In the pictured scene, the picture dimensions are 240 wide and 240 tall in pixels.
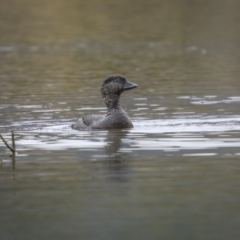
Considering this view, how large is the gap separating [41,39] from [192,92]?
60.4 feet

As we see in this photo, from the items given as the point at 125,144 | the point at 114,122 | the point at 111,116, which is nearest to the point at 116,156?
the point at 125,144

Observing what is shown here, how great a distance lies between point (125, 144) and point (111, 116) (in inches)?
81.0

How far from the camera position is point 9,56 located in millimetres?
33750

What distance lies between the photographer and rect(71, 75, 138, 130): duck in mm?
17266

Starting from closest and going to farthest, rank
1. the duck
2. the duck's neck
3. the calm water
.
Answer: the calm water < the duck < the duck's neck

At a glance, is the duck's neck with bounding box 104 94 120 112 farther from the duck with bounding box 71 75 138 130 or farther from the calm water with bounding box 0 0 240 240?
the calm water with bounding box 0 0 240 240

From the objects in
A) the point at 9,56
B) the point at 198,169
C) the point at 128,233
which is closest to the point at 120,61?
the point at 9,56

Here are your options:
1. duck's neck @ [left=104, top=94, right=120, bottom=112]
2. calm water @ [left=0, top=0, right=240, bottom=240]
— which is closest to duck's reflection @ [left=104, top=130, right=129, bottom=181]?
calm water @ [left=0, top=0, right=240, bottom=240]

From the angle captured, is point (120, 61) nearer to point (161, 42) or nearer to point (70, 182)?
point (161, 42)

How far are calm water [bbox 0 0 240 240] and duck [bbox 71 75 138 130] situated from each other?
351 mm

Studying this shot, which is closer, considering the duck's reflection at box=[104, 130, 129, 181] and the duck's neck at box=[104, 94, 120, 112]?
the duck's reflection at box=[104, 130, 129, 181]

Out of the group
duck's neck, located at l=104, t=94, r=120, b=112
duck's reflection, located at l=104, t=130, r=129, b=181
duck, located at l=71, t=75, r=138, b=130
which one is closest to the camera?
duck's reflection, located at l=104, t=130, r=129, b=181

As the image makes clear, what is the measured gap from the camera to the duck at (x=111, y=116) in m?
17.3

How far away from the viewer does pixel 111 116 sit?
57.4 feet
